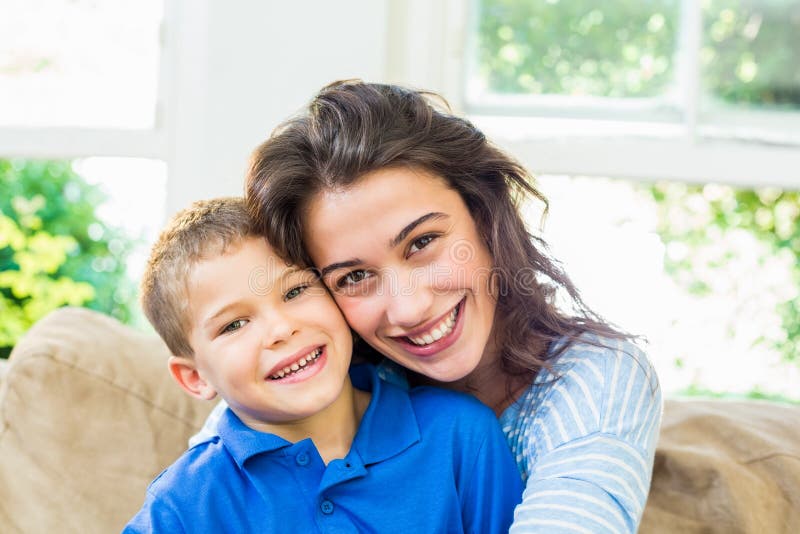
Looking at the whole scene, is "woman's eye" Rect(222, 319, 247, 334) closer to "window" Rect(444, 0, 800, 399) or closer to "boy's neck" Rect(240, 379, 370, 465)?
"boy's neck" Rect(240, 379, 370, 465)

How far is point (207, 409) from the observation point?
1.81m

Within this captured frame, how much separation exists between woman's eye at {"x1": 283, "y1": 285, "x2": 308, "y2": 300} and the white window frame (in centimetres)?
99

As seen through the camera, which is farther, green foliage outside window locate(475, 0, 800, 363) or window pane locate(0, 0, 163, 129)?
window pane locate(0, 0, 163, 129)

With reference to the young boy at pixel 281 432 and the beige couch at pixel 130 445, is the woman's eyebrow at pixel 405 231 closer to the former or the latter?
the young boy at pixel 281 432

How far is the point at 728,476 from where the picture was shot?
1.59 metres

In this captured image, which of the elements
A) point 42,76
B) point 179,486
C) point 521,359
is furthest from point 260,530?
point 42,76

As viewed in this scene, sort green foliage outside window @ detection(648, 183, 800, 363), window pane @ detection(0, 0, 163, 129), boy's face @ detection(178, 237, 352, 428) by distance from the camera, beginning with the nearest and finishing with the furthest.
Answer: boy's face @ detection(178, 237, 352, 428)
window pane @ detection(0, 0, 163, 129)
green foliage outside window @ detection(648, 183, 800, 363)

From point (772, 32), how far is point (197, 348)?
1.74 m

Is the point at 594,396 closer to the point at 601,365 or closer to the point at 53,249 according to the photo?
the point at 601,365

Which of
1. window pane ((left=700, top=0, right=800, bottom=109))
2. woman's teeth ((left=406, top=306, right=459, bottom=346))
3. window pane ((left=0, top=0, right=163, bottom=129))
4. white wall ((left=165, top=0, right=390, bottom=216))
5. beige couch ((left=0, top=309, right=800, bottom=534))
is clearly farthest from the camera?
window pane ((left=0, top=0, right=163, bottom=129))

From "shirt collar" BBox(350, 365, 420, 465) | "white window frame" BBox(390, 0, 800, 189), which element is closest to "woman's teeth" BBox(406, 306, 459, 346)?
"shirt collar" BBox(350, 365, 420, 465)

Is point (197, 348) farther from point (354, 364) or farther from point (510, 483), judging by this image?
point (510, 483)

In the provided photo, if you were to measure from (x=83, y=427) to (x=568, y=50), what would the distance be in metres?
1.50

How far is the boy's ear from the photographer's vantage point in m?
1.48
